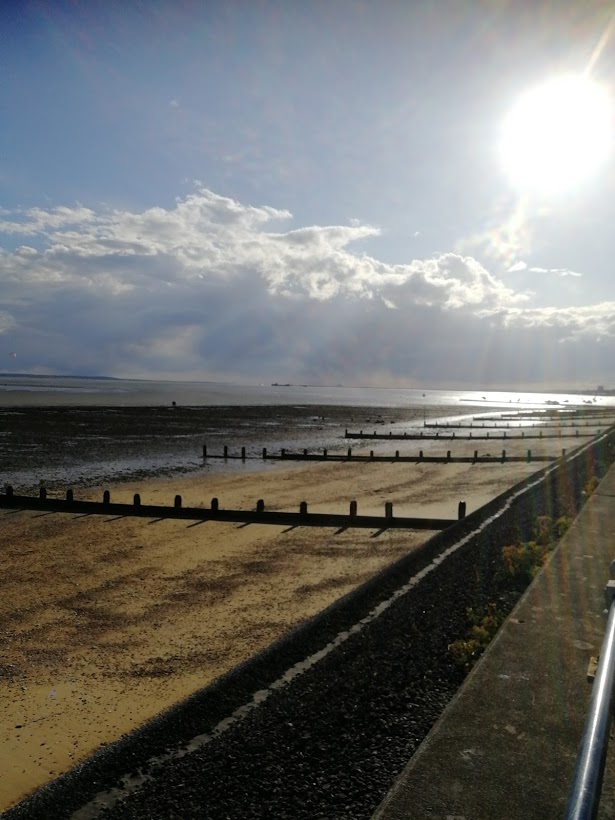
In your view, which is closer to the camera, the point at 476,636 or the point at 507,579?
the point at 476,636

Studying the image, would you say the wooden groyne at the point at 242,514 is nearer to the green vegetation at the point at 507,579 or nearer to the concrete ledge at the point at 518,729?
the green vegetation at the point at 507,579

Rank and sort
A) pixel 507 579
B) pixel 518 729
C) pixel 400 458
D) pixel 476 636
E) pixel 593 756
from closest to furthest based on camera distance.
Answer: pixel 593 756 < pixel 518 729 < pixel 476 636 < pixel 507 579 < pixel 400 458

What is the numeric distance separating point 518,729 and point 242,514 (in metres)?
16.3

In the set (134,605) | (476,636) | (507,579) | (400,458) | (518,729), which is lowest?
(134,605)

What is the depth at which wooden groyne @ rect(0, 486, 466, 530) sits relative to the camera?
19.2 meters

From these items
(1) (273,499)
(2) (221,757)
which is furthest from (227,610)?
(1) (273,499)

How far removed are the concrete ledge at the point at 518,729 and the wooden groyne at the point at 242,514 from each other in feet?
38.8

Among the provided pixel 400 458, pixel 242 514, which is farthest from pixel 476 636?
pixel 400 458

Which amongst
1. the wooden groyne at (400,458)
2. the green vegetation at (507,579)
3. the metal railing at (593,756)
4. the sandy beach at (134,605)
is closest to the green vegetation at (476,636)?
the green vegetation at (507,579)

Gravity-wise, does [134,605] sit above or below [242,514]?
below

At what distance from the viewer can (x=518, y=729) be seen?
15.4 ft

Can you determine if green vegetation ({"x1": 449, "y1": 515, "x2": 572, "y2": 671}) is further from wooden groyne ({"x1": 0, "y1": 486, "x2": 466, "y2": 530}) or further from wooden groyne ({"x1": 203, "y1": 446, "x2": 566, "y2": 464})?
wooden groyne ({"x1": 203, "y1": 446, "x2": 566, "y2": 464})

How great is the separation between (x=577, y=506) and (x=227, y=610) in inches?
362

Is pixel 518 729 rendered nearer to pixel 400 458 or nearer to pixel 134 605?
pixel 134 605
